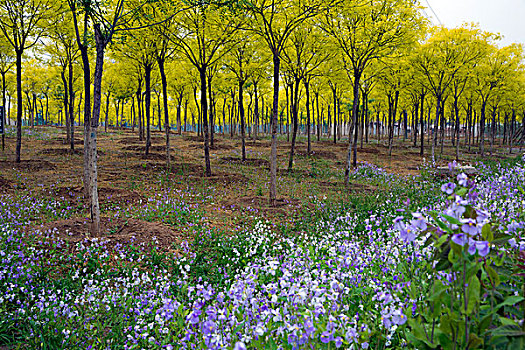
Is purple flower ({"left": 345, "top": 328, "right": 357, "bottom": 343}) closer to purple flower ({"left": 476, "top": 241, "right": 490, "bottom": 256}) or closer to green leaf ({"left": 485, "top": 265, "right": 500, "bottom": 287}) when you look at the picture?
green leaf ({"left": 485, "top": 265, "right": 500, "bottom": 287})

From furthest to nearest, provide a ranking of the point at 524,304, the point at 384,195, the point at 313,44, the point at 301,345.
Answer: the point at 313,44 → the point at 384,195 → the point at 301,345 → the point at 524,304

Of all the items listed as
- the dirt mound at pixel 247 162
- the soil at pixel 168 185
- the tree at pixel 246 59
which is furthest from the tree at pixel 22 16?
the dirt mound at pixel 247 162

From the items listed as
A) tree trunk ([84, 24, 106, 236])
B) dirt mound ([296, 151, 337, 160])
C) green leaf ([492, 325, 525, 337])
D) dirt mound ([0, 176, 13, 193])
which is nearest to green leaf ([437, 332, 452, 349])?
green leaf ([492, 325, 525, 337])

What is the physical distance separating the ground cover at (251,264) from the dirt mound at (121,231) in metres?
0.04

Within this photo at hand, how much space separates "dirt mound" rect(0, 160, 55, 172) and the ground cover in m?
0.11

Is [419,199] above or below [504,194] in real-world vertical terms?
below

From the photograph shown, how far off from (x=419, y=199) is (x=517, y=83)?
71.1 ft

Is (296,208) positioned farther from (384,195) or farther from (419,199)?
(419,199)

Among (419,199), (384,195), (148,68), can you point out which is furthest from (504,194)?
(148,68)

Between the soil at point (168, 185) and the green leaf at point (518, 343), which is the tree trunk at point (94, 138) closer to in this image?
the soil at point (168, 185)

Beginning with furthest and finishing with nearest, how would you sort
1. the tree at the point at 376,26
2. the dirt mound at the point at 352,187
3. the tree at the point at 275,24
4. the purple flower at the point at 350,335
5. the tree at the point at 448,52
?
the tree at the point at 448,52 → the dirt mound at the point at 352,187 → the tree at the point at 376,26 → the tree at the point at 275,24 → the purple flower at the point at 350,335

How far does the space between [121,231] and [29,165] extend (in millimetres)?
9395

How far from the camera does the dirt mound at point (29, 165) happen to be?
12289mm

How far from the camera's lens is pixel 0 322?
3.61m
